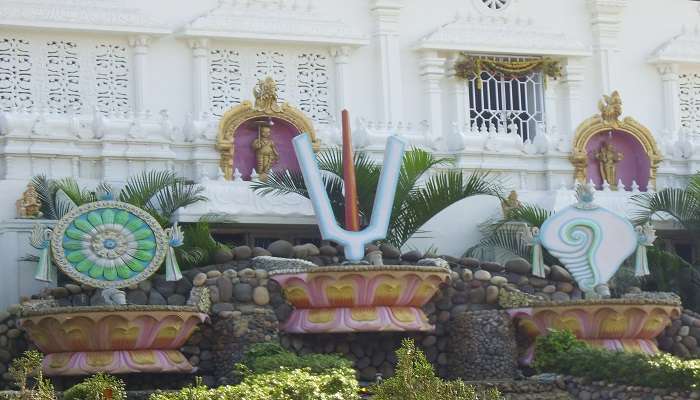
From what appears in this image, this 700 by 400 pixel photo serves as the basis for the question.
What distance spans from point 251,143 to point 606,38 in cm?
748

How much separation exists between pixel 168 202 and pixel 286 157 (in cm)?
338

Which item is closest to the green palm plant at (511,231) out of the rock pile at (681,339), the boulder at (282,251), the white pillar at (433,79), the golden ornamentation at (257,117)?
the rock pile at (681,339)

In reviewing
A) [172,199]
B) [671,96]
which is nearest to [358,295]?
[172,199]

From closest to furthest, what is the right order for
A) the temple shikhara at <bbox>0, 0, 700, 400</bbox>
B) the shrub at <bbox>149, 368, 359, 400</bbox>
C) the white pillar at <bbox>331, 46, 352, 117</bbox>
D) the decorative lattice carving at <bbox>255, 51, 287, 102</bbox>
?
the shrub at <bbox>149, 368, 359, 400</bbox> → the temple shikhara at <bbox>0, 0, 700, 400</bbox> → the decorative lattice carving at <bbox>255, 51, 287, 102</bbox> → the white pillar at <bbox>331, 46, 352, 117</bbox>

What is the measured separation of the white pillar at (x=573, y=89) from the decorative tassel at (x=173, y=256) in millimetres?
10213

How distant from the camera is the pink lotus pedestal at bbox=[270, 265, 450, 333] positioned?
23.6 m

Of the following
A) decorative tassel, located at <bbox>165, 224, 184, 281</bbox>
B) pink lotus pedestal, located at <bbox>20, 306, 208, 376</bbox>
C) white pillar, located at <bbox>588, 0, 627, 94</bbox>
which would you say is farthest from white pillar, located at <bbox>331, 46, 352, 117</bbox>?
pink lotus pedestal, located at <bbox>20, 306, 208, 376</bbox>

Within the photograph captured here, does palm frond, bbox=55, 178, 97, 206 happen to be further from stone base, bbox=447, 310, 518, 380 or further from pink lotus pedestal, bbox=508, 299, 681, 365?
pink lotus pedestal, bbox=508, 299, 681, 365

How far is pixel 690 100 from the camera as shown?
110 ft

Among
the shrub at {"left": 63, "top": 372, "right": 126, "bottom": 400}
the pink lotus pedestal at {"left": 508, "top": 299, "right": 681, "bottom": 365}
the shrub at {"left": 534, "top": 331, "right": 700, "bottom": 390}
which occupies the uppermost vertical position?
the pink lotus pedestal at {"left": 508, "top": 299, "right": 681, "bottom": 365}

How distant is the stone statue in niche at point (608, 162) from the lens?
102 feet

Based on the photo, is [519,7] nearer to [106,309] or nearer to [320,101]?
[320,101]

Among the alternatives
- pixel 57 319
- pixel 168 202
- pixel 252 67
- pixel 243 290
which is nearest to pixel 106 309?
pixel 57 319

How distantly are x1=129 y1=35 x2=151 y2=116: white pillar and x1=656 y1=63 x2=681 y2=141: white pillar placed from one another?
9609 millimetres
